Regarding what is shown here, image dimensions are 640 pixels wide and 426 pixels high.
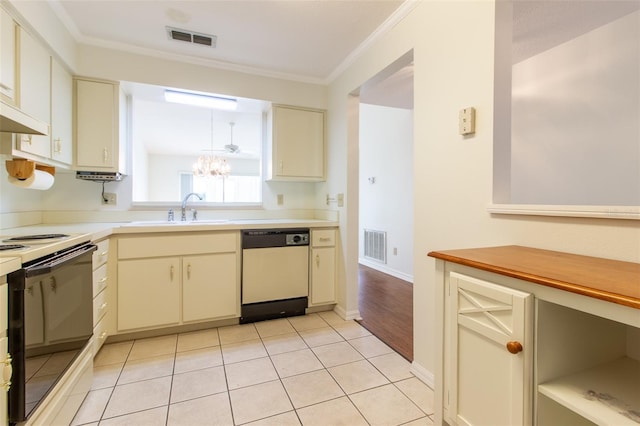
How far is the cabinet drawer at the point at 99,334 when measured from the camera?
1.93 meters

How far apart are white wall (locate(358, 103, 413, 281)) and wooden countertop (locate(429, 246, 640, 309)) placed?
2863 millimetres

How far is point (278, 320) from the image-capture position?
2775mm

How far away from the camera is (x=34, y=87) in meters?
1.80

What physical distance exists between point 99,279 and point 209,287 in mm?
787

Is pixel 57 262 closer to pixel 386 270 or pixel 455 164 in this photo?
pixel 455 164

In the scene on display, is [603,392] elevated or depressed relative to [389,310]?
elevated

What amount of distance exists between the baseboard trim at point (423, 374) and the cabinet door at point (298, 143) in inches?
79.1

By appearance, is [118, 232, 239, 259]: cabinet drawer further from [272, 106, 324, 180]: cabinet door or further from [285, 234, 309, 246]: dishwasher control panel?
[272, 106, 324, 180]: cabinet door

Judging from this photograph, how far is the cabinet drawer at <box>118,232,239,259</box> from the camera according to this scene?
2285 millimetres

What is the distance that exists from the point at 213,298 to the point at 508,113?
2468 mm

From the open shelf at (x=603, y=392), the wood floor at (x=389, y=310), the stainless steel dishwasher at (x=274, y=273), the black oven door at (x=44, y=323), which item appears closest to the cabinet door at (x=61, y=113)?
the black oven door at (x=44, y=323)

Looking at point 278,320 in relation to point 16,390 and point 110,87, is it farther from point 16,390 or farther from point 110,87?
point 110,87

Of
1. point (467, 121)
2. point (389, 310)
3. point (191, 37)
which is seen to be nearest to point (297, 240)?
point (389, 310)

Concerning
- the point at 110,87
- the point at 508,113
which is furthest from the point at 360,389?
the point at 110,87
